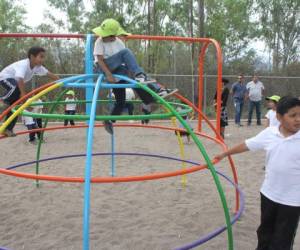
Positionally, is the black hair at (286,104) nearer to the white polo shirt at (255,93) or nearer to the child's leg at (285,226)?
the child's leg at (285,226)

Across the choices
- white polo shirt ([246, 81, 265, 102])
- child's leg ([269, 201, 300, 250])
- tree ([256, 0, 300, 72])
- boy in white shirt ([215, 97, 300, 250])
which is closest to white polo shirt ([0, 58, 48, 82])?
boy in white shirt ([215, 97, 300, 250])

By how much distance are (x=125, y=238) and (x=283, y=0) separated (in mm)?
20515

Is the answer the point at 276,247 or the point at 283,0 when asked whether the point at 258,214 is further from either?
the point at 283,0

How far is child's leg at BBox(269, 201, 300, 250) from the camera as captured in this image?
A: 2604mm

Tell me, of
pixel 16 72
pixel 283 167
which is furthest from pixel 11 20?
pixel 283 167

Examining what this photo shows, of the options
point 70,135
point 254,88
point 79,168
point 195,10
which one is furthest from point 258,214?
point 195,10

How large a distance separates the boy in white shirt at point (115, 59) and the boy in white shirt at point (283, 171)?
1.10 meters

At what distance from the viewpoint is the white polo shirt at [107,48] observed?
3611 millimetres

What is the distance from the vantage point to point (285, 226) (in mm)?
2635

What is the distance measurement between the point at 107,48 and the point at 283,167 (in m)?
1.90

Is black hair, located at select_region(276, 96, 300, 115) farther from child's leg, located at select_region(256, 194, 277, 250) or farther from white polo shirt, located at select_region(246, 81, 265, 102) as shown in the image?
white polo shirt, located at select_region(246, 81, 265, 102)

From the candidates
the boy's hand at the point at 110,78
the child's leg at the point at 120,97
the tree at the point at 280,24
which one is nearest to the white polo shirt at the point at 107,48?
the boy's hand at the point at 110,78

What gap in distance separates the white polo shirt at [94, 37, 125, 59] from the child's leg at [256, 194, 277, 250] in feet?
5.95

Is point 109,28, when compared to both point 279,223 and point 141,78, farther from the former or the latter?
point 279,223
